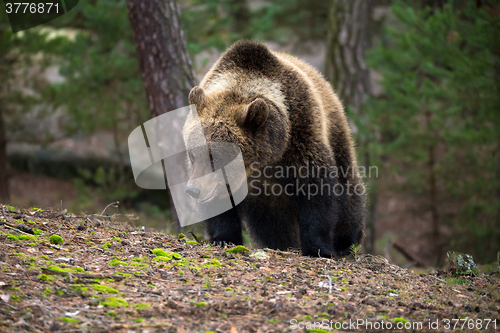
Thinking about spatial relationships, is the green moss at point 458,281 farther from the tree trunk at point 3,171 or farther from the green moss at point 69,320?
the tree trunk at point 3,171

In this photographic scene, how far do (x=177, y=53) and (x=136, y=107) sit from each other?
4.94 meters

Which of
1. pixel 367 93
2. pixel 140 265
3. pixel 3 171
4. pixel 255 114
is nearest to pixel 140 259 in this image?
pixel 140 265

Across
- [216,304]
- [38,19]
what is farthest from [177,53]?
[38,19]

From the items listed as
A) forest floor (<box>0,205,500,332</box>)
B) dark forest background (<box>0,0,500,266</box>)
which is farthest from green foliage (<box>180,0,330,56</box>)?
forest floor (<box>0,205,500,332</box>)

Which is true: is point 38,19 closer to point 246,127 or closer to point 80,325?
point 246,127

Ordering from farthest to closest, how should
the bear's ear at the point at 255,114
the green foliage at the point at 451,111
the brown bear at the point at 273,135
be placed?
the green foliage at the point at 451,111 → the brown bear at the point at 273,135 → the bear's ear at the point at 255,114

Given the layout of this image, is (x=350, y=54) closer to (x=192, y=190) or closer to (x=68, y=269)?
(x=192, y=190)

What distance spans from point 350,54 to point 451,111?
8.10 ft

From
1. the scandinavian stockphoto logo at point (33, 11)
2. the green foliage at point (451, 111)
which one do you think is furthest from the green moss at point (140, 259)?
the scandinavian stockphoto logo at point (33, 11)

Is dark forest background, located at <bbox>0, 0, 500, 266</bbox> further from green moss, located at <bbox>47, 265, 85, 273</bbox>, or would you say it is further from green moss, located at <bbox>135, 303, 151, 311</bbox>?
green moss, located at <bbox>135, 303, 151, 311</bbox>

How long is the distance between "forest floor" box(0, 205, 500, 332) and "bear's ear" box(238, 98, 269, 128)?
125cm

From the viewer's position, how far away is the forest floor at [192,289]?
267 centimetres

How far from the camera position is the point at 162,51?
6.12m

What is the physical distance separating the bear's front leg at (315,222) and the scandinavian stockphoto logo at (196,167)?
2.31 ft
